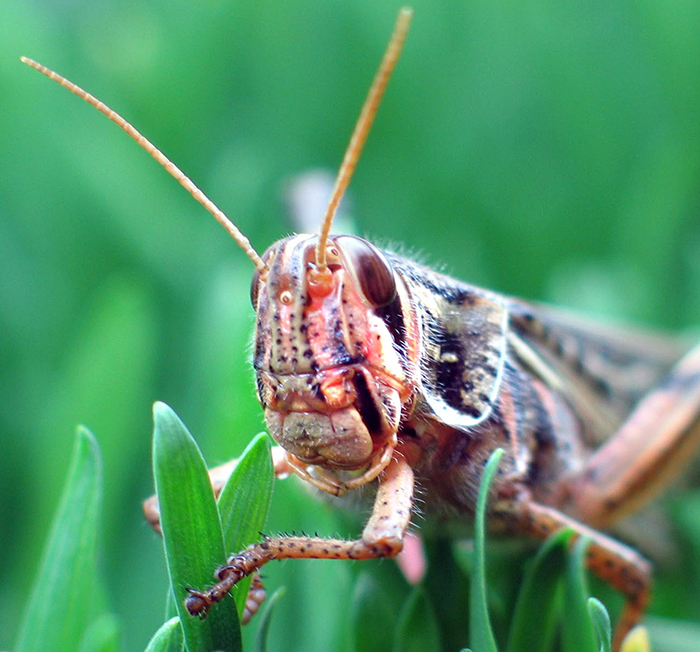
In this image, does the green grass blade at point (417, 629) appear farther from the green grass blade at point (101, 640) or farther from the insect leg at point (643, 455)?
the insect leg at point (643, 455)

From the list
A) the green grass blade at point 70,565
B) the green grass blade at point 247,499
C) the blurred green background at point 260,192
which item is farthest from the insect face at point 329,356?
the blurred green background at point 260,192

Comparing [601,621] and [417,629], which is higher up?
[601,621]

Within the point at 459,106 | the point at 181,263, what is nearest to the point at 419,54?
the point at 459,106

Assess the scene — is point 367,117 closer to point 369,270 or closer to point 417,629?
point 369,270

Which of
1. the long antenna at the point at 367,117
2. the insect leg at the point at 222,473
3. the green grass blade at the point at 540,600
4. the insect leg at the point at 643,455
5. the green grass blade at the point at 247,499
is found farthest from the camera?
the insect leg at the point at 643,455

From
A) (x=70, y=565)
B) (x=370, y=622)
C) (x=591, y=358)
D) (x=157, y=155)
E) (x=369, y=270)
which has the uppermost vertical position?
(x=157, y=155)

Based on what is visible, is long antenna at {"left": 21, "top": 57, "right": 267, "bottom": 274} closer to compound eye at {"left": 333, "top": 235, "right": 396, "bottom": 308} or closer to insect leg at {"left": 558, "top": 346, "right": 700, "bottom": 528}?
compound eye at {"left": 333, "top": 235, "right": 396, "bottom": 308}

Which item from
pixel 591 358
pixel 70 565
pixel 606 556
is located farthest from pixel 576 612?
pixel 591 358
